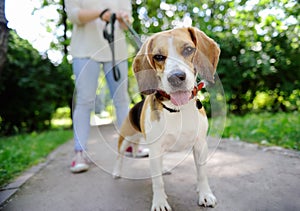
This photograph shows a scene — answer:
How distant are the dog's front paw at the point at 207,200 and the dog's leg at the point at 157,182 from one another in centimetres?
23

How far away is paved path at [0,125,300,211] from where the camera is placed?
2.00 metres

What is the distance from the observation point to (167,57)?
5.57 feet

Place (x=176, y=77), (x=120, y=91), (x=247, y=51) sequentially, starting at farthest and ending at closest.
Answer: (x=247, y=51), (x=120, y=91), (x=176, y=77)

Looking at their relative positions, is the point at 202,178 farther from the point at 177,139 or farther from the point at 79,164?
the point at 79,164

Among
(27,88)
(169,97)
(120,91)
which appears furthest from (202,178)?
(27,88)

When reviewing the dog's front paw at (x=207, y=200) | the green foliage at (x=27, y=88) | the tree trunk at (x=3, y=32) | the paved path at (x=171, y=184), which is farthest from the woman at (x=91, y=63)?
the green foliage at (x=27, y=88)

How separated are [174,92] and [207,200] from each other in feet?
2.65

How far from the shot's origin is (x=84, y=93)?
3059mm

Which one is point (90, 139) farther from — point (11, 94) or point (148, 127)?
point (11, 94)

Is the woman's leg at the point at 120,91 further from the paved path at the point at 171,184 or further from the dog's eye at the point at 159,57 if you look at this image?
the dog's eye at the point at 159,57

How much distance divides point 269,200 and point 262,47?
539cm

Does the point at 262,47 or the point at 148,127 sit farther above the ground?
the point at 262,47

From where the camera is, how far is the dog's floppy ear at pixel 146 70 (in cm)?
180

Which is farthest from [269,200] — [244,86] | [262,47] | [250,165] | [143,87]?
[244,86]
